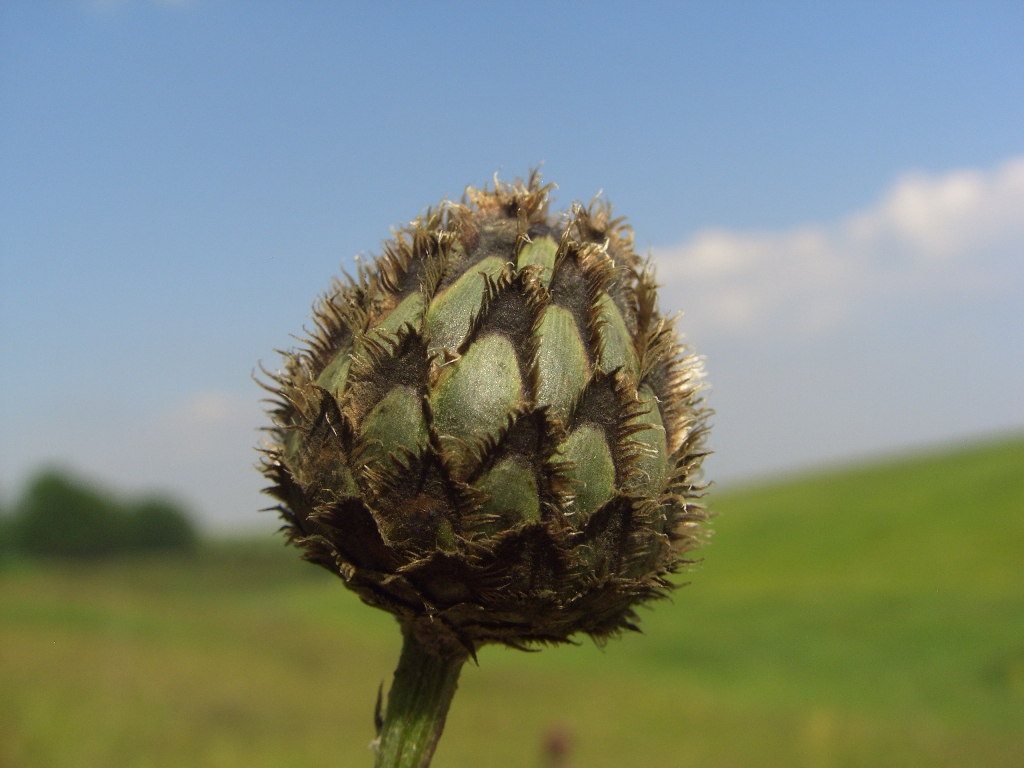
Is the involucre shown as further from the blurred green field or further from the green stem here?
the blurred green field

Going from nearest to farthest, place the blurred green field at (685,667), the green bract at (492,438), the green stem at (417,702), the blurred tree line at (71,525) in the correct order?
the green bract at (492,438), the green stem at (417,702), the blurred green field at (685,667), the blurred tree line at (71,525)

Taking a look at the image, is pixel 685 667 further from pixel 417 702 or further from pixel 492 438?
pixel 492 438

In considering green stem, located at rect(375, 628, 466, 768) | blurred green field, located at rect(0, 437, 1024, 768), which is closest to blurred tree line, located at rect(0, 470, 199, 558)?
blurred green field, located at rect(0, 437, 1024, 768)

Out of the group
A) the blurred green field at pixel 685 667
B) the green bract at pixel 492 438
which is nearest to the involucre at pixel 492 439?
the green bract at pixel 492 438

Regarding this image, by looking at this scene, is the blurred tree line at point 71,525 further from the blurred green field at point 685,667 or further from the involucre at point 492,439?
the involucre at point 492,439

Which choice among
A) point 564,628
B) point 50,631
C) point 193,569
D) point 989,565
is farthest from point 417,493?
point 193,569

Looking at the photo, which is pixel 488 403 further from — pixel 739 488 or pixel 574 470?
pixel 739 488
